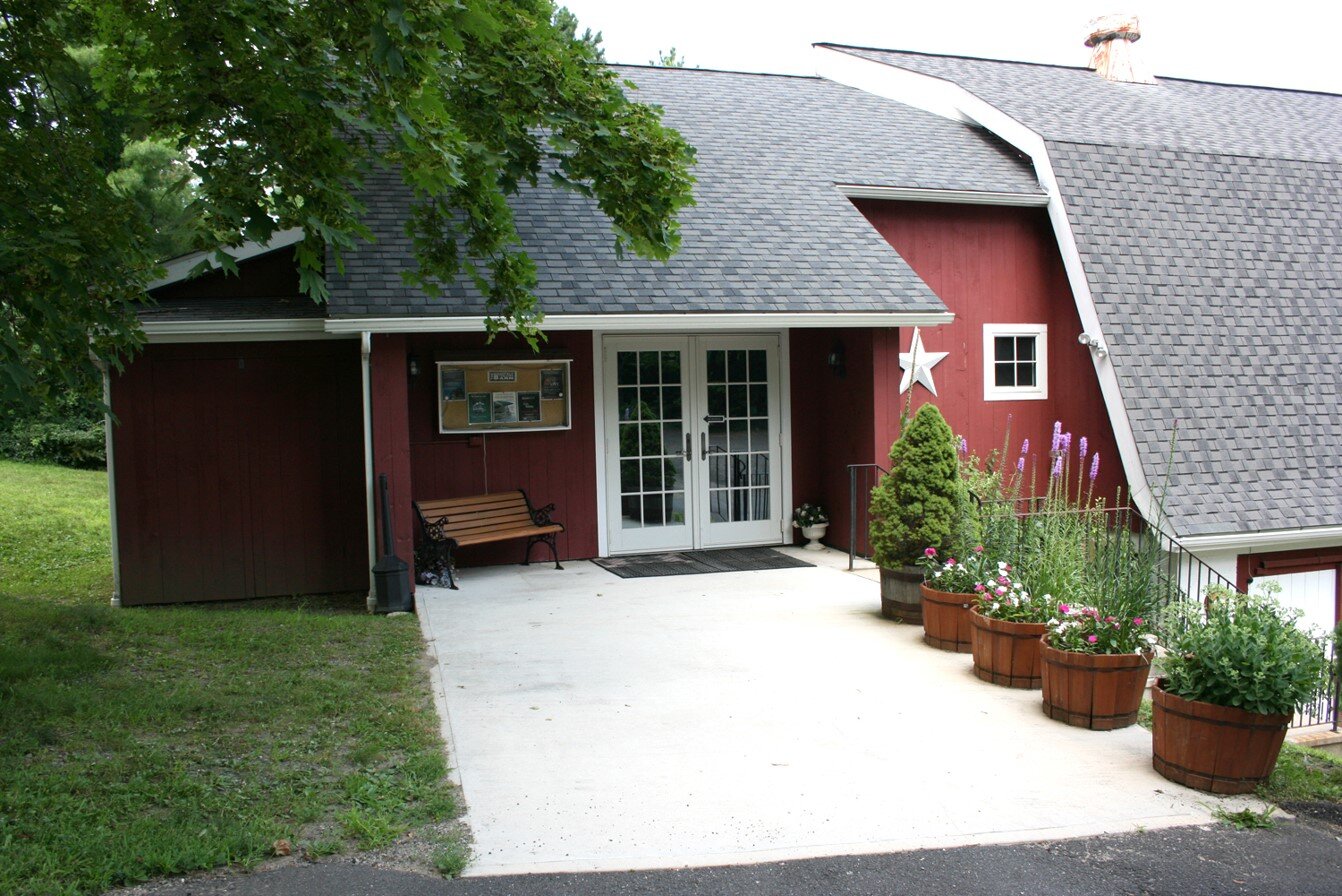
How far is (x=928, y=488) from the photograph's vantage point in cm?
809

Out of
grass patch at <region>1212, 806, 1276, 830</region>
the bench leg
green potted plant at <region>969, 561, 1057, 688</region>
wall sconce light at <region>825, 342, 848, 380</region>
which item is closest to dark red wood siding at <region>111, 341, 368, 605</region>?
the bench leg

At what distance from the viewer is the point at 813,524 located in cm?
1152

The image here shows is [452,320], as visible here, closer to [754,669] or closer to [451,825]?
[754,669]

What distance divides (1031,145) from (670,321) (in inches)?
211

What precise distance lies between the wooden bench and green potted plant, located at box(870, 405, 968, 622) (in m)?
3.38

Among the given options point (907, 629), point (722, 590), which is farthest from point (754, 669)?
point (722, 590)

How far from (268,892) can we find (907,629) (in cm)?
514

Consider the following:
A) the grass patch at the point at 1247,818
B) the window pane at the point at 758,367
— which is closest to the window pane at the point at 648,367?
the window pane at the point at 758,367

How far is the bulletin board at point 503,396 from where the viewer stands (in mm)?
10516

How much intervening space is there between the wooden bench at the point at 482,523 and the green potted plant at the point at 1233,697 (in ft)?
20.2

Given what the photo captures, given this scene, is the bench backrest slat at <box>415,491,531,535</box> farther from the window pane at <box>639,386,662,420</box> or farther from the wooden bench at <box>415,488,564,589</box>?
the window pane at <box>639,386,662,420</box>

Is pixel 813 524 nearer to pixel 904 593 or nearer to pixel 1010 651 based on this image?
pixel 904 593

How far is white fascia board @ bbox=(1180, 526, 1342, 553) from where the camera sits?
33.3 feet

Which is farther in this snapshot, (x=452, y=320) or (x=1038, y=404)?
(x=1038, y=404)
